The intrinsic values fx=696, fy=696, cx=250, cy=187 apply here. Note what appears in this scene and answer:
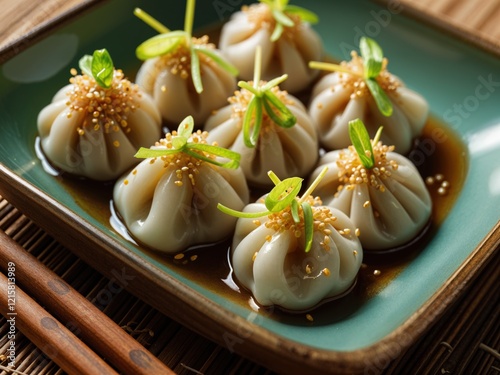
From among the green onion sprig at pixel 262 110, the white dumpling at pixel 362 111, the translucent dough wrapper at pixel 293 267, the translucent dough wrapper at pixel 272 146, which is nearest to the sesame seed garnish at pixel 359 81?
the white dumpling at pixel 362 111

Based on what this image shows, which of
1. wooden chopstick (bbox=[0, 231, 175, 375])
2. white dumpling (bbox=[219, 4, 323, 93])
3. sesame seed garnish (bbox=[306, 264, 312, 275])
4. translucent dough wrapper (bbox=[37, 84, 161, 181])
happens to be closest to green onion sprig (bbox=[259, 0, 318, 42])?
white dumpling (bbox=[219, 4, 323, 93])

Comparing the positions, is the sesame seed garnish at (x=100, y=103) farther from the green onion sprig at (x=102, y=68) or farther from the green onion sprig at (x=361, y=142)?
the green onion sprig at (x=361, y=142)

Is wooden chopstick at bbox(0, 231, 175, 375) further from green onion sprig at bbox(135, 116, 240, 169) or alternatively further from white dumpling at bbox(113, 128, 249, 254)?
green onion sprig at bbox(135, 116, 240, 169)

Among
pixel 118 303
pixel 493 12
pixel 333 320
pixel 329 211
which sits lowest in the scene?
pixel 118 303

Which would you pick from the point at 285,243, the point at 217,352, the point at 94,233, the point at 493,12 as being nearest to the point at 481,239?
the point at 285,243

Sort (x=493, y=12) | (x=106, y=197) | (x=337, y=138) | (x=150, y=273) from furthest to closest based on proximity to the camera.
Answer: (x=493, y=12) < (x=337, y=138) < (x=106, y=197) < (x=150, y=273)

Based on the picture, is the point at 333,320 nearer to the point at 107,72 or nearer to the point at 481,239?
the point at 481,239
